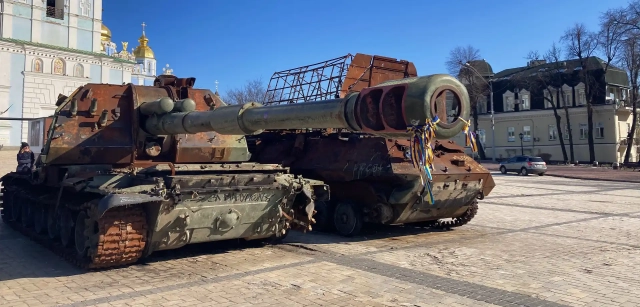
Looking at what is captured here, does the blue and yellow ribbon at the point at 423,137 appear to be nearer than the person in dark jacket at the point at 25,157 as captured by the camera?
Yes

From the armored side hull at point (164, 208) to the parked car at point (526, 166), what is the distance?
29044 mm

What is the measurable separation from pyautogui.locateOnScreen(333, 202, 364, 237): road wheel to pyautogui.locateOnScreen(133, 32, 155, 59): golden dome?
207 feet

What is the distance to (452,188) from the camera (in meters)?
10.2

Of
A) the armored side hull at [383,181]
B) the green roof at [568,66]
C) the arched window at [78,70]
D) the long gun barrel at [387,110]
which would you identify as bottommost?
the armored side hull at [383,181]

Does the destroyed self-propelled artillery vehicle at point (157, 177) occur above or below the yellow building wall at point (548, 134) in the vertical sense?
below

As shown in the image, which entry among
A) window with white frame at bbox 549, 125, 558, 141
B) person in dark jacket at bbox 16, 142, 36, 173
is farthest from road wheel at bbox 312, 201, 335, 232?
window with white frame at bbox 549, 125, 558, 141

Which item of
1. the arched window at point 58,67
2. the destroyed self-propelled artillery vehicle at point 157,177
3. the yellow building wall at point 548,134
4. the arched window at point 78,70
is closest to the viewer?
the destroyed self-propelled artillery vehicle at point 157,177

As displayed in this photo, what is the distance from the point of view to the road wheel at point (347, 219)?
415 inches

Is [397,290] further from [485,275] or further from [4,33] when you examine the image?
[4,33]

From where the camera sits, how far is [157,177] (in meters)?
7.42

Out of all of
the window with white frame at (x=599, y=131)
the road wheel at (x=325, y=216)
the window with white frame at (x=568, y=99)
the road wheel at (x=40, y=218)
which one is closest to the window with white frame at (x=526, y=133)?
the window with white frame at (x=568, y=99)

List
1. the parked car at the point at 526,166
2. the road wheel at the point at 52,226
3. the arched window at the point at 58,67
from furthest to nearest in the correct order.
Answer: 1. the arched window at the point at 58,67
2. the parked car at the point at 526,166
3. the road wheel at the point at 52,226

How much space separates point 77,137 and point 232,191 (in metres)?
2.86

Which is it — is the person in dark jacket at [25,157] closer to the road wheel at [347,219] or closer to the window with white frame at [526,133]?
the road wheel at [347,219]
